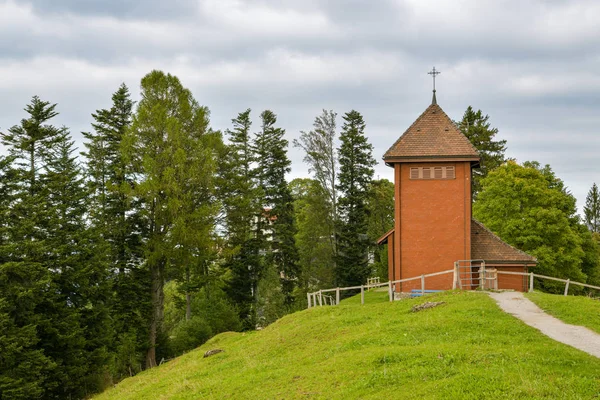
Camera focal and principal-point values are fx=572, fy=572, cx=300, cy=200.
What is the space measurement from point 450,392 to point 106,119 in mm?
30202

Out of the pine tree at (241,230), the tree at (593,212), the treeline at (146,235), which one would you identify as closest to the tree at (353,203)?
the treeline at (146,235)

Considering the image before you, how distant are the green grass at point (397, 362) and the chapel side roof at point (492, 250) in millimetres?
6850

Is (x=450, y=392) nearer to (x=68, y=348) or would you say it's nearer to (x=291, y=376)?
(x=291, y=376)

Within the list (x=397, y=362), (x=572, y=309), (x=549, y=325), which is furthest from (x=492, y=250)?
(x=397, y=362)

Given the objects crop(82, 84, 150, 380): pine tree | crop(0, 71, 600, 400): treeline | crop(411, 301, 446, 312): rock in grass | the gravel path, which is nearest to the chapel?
the gravel path

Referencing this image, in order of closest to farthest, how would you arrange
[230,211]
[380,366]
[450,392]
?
[450,392] < [380,366] < [230,211]

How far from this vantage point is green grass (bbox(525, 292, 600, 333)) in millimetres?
17438

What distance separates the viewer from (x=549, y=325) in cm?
1688

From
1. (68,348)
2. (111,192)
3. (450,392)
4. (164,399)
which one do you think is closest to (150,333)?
(68,348)

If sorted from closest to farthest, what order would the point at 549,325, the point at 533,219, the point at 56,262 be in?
the point at 549,325 → the point at 56,262 → the point at 533,219

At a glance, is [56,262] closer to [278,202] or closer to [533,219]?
[278,202]

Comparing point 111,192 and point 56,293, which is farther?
point 111,192

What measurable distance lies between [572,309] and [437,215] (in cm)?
998

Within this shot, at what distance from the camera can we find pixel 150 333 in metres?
32.8
